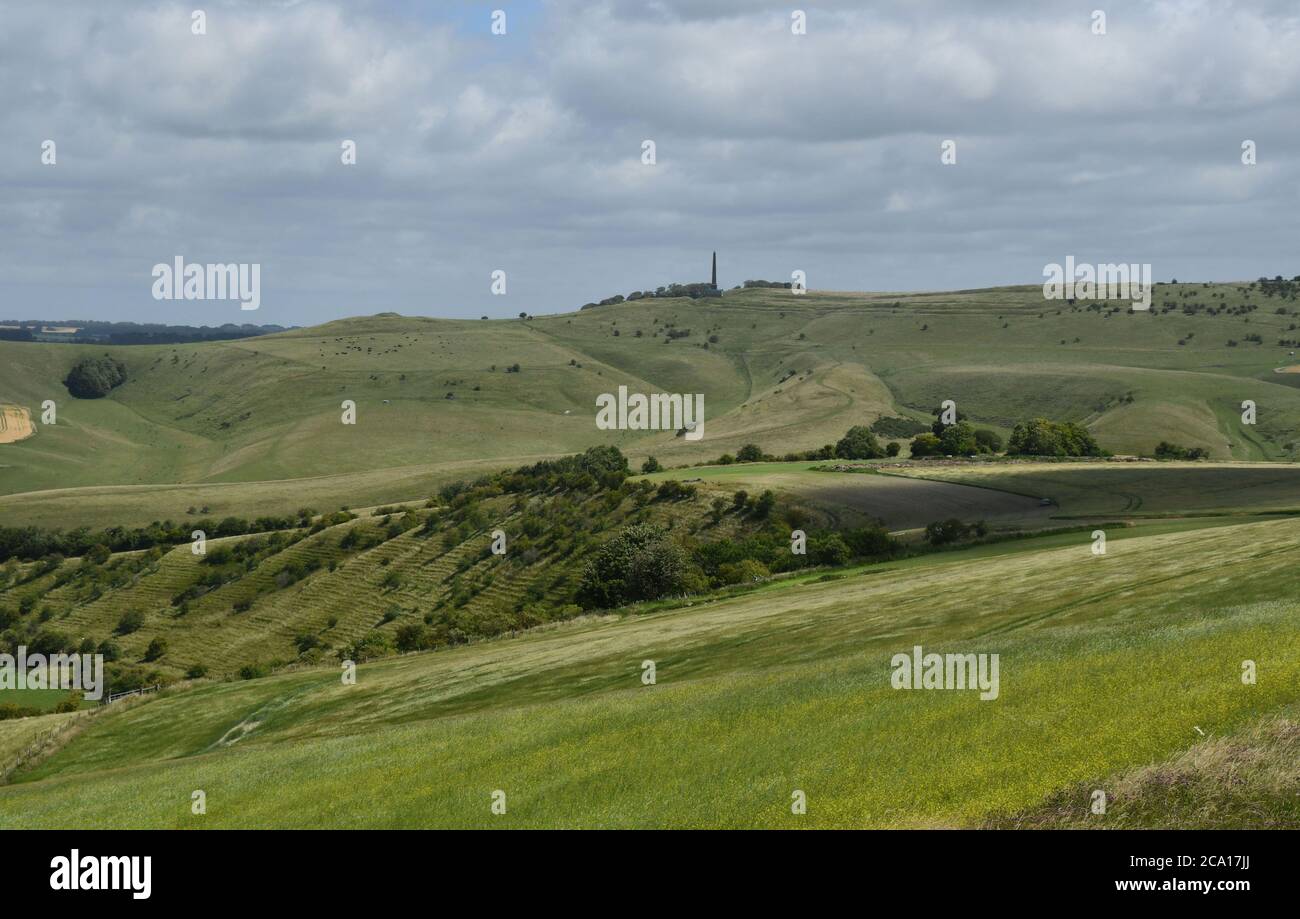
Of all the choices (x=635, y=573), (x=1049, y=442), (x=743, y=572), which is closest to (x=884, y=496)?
(x=743, y=572)

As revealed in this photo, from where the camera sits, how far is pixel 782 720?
945 inches

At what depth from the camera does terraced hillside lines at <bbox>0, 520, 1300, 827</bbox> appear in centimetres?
1872

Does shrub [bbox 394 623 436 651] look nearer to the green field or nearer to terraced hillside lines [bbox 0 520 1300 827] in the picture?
the green field

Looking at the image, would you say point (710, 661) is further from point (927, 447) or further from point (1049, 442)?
→ point (1049, 442)

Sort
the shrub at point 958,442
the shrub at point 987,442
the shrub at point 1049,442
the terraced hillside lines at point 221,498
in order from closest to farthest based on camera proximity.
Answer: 1. the shrub at point 1049,442
2. the shrub at point 958,442
3. the shrub at point 987,442
4. the terraced hillside lines at point 221,498

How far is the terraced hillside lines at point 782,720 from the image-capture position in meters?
18.7

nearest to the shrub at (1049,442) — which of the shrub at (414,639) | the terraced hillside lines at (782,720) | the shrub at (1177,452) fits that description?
the shrub at (1177,452)

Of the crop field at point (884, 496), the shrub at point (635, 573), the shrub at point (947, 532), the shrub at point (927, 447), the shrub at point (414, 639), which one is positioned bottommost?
the shrub at point (414, 639)

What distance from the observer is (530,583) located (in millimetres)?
90500

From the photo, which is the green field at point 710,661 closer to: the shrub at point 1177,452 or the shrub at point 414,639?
the shrub at point 414,639

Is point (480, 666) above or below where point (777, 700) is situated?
below

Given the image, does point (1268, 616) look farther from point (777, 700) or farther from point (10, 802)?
point (10, 802)
